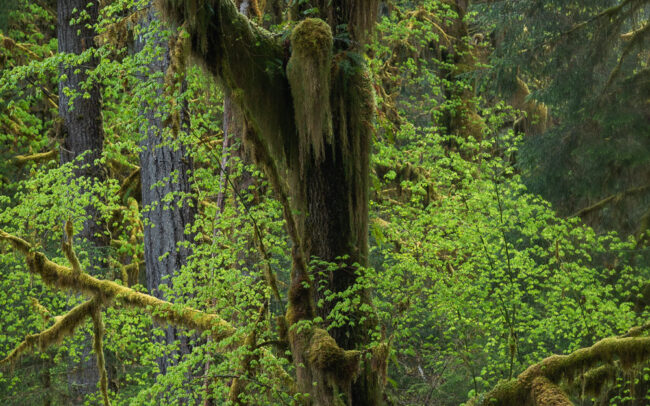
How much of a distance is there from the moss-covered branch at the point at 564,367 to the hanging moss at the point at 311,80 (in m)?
2.84

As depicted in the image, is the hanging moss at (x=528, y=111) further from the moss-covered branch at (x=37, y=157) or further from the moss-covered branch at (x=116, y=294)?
the moss-covered branch at (x=116, y=294)

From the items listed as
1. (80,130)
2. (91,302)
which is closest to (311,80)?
(91,302)

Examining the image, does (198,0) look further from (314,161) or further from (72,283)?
(72,283)

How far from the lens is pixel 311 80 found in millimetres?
6902

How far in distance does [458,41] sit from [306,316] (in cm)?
951

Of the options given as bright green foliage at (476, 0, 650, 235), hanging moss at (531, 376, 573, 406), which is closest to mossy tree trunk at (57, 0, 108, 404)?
bright green foliage at (476, 0, 650, 235)

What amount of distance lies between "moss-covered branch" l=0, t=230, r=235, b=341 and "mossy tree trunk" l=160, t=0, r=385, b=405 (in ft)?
2.58

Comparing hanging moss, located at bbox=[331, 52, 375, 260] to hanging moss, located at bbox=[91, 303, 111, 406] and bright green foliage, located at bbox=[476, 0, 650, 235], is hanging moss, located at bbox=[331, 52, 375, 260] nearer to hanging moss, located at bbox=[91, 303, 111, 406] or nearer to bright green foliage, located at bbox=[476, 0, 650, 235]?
hanging moss, located at bbox=[91, 303, 111, 406]

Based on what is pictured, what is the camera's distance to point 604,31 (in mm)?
12180

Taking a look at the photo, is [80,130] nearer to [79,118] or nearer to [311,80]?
[79,118]

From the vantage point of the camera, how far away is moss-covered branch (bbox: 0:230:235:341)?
6891 millimetres

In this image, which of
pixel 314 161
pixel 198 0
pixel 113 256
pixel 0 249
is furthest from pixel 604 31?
pixel 0 249

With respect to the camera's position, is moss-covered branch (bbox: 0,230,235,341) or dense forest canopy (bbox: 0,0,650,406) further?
moss-covered branch (bbox: 0,230,235,341)

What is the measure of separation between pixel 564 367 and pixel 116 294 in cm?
433
